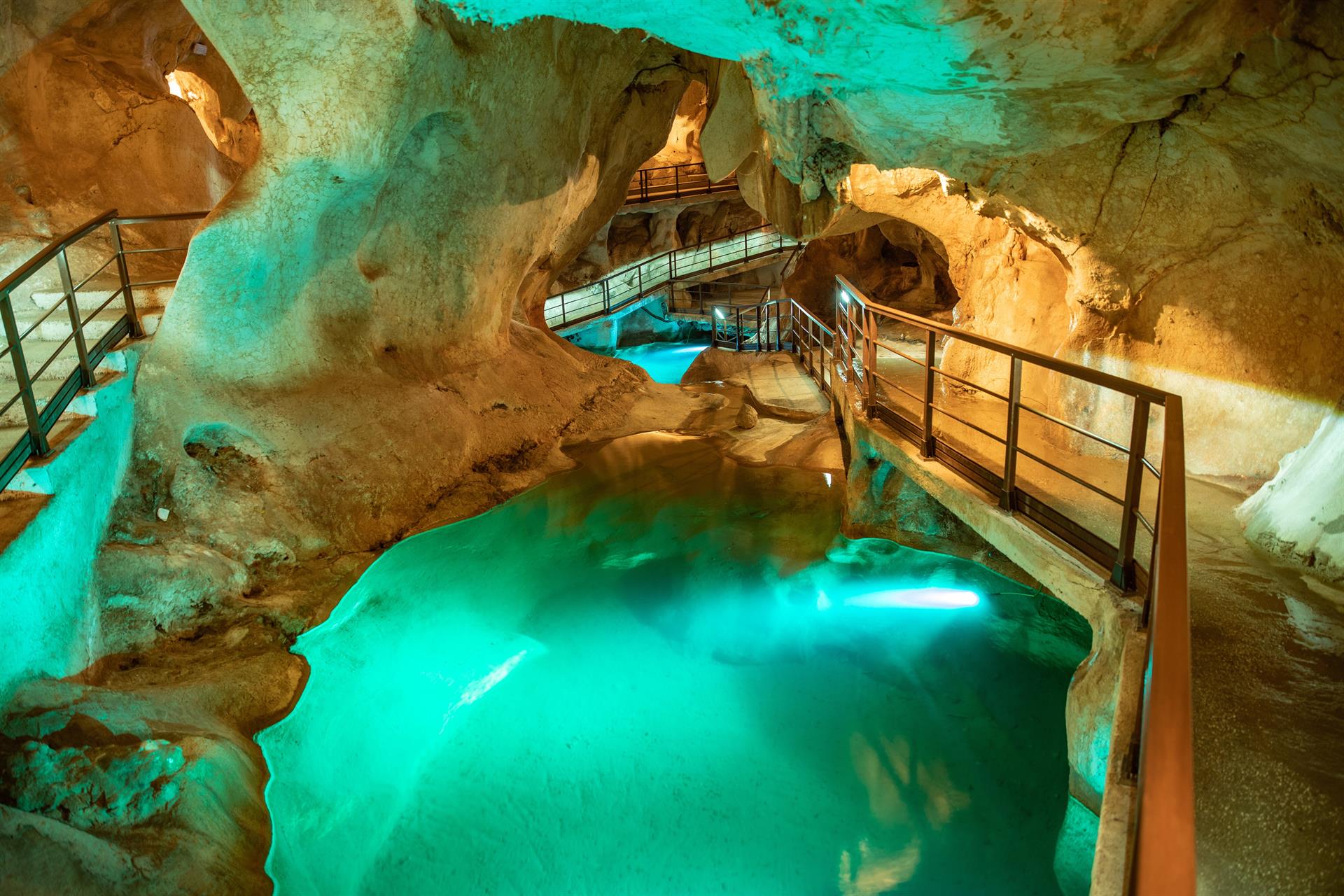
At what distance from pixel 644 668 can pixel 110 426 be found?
143 inches

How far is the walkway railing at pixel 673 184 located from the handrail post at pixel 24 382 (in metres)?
17.8

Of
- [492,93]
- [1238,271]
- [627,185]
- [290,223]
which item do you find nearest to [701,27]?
[492,93]

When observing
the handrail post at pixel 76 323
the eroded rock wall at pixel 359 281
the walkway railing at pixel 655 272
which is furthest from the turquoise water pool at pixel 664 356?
the handrail post at pixel 76 323

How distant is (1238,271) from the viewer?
15.9 feet

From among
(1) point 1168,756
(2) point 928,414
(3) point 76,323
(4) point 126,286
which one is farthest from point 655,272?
(1) point 1168,756

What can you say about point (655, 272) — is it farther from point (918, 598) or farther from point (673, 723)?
point (673, 723)

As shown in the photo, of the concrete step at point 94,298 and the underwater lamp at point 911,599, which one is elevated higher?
the concrete step at point 94,298

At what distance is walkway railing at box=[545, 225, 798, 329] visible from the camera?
58.3 ft

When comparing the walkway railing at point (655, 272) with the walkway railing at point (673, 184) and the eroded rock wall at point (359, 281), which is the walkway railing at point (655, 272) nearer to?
the walkway railing at point (673, 184)

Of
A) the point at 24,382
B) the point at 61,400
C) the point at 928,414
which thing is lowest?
the point at 928,414

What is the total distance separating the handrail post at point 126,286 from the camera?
17.4 ft

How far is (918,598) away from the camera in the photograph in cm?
580

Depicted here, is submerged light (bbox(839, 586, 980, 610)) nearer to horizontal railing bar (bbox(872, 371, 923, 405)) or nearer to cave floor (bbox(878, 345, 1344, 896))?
horizontal railing bar (bbox(872, 371, 923, 405))

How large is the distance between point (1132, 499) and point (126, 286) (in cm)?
605
